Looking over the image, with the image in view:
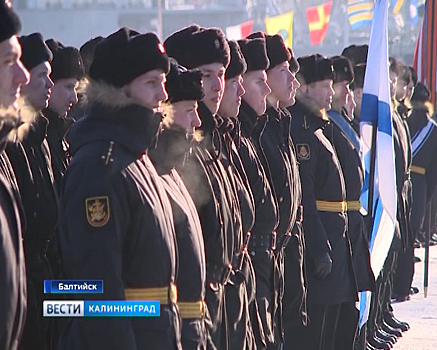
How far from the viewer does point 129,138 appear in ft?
13.2

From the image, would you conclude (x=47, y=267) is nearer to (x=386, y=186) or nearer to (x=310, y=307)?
(x=310, y=307)

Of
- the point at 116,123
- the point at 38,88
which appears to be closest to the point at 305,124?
the point at 38,88

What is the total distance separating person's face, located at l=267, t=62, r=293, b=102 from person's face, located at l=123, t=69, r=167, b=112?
2473 millimetres

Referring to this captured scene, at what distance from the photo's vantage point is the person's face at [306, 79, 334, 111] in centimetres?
765

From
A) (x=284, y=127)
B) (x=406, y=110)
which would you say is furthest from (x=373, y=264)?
(x=406, y=110)

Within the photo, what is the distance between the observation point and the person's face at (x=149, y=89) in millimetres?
4148

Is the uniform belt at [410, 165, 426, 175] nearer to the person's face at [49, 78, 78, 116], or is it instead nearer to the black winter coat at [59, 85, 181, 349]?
the person's face at [49, 78, 78, 116]

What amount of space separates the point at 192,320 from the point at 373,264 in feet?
13.8

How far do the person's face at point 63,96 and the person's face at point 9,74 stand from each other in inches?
83.5

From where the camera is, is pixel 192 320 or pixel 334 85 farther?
pixel 334 85

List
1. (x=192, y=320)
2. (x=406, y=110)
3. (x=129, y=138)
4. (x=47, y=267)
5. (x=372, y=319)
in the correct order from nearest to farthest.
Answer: (x=129, y=138) < (x=192, y=320) < (x=47, y=267) < (x=372, y=319) < (x=406, y=110)
